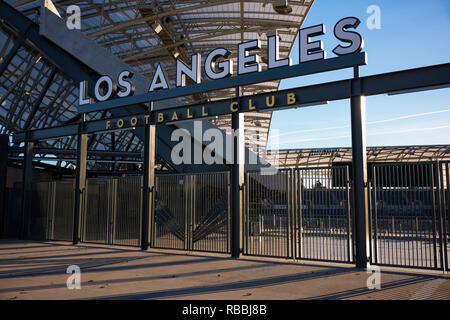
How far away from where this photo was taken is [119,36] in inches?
1319

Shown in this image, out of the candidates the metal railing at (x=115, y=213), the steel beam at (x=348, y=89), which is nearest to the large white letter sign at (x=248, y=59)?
the steel beam at (x=348, y=89)

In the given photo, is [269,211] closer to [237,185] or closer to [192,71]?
[237,185]

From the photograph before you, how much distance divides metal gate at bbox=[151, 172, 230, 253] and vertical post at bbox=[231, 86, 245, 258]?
0.46 metres

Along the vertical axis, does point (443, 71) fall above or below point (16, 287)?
above

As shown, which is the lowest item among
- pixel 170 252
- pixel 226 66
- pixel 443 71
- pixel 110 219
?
pixel 170 252

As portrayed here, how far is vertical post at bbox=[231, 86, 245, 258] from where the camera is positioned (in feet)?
41.8

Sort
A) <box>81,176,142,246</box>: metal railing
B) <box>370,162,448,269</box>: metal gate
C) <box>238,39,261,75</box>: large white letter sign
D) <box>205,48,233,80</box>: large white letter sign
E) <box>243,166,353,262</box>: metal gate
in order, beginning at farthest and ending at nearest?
<box>81,176,142,246</box>: metal railing, <box>205,48,233,80</box>: large white letter sign, <box>238,39,261,75</box>: large white letter sign, <box>243,166,353,262</box>: metal gate, <box>370,162,448,269</box>: metal gate

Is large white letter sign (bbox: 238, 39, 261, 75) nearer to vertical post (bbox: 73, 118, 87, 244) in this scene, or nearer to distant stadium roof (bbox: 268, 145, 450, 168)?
vertical post (bbox: 73, 118, 87, 244)

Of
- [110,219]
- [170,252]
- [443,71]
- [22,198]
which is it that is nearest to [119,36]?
[22,198]

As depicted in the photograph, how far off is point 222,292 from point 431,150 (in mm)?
37463

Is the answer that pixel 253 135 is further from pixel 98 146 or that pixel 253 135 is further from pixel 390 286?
pixel 390 286

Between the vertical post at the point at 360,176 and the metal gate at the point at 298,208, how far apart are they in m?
0.33

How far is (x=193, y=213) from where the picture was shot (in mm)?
14430

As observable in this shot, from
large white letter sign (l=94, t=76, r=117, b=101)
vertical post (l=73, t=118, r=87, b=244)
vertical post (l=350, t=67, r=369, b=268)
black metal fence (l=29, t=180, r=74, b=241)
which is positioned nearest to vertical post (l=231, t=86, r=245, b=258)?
vertical post (l=350, t=67, r=369, b=268)
